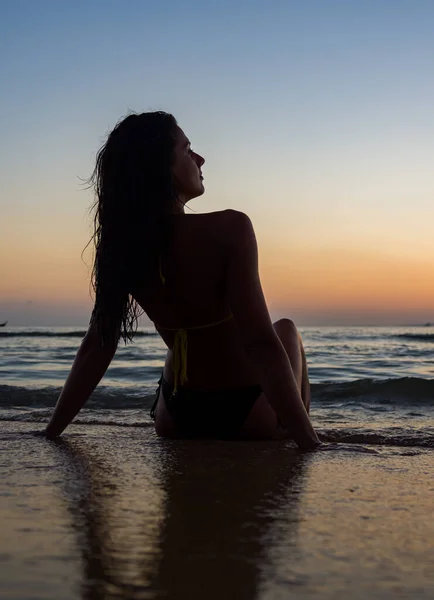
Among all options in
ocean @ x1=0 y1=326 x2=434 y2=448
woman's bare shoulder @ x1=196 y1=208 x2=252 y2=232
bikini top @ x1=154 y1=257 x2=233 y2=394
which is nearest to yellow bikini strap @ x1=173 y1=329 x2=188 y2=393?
bikini top @ x1=154 y1=257 x2=233 y2=394

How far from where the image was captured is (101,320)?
2.70 meters

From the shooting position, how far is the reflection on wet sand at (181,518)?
1094 mm

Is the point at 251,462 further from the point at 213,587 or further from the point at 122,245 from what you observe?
the point at 213,587

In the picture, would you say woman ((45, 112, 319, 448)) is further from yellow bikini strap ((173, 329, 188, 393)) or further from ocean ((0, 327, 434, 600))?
ocean ((0, 327, 434, 600))

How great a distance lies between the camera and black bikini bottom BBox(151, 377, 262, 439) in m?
2.69

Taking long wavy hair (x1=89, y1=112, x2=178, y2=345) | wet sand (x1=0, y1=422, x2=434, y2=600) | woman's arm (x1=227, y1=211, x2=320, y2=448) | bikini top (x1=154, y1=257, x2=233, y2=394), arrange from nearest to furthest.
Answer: wet sand (x1=0, y1=422, x2=434, y2=600) < woman's arm (x1=227, y1=211, x2=320, y2=448) < long wavy hair (x1=89, y1=112, x2=178, y2=345) < bikini top (x1=154, y1=257, x2=233, y2=394)

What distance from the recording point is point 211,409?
2740mm

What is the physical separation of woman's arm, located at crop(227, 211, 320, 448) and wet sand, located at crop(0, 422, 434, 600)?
5.6 inches

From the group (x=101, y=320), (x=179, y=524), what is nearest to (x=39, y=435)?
(x=101, y=320)

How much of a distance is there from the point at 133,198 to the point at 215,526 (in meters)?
1.46

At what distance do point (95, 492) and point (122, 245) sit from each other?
1080 millimetres

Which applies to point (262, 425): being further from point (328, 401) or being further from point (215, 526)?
point (328, 401)

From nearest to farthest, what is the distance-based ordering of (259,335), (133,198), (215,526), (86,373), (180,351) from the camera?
(215,526) < (259,335) < (133,198) < (180,351) < (86,373)

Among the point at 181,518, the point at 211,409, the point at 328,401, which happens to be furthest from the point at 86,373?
the point at 328,401
